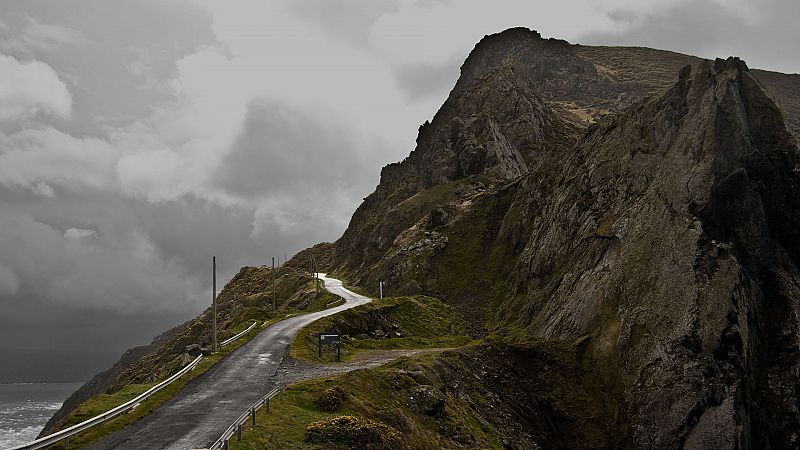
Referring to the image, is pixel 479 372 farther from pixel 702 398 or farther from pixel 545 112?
pixel 545 112

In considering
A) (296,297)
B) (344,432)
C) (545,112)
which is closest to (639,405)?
(344,432)

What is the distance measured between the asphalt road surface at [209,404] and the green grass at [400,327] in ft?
9.57

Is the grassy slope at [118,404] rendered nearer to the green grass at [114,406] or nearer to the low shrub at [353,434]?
the green grass at [114,406]

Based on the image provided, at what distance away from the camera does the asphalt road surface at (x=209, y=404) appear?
839 inches

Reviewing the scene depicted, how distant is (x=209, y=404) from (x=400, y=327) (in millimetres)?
29442

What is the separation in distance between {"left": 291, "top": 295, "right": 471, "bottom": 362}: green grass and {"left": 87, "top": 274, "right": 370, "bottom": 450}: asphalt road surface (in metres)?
2.92

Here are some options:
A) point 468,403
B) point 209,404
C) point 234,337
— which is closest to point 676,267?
point 468,403

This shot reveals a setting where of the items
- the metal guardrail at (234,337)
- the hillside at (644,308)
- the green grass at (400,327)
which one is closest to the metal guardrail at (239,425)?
the hillside at (644,308)

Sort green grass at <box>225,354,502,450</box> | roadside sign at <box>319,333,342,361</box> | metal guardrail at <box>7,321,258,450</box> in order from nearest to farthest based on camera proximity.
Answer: metal guardrail at <box>7,321,258,450</box> → green grass at <box>225,354,502,450</box> → roadside sign at <box>319,333,342,361</box>

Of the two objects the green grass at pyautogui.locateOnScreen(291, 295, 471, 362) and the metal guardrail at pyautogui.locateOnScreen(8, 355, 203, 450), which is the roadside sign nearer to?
the green grass at pyautogui.locateOnScreen(291, 295, 471, 362)

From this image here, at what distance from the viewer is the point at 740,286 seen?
1422 inches

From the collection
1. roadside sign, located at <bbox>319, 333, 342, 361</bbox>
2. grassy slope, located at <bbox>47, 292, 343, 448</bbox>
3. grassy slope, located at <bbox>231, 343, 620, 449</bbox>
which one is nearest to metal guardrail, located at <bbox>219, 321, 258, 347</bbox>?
grassy slope, located at <bbox>47, 292, 343, 448</bbox>

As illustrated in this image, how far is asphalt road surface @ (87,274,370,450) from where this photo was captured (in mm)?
21312

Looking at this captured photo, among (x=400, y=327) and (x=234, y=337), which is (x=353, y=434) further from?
(x=400, y=327)
